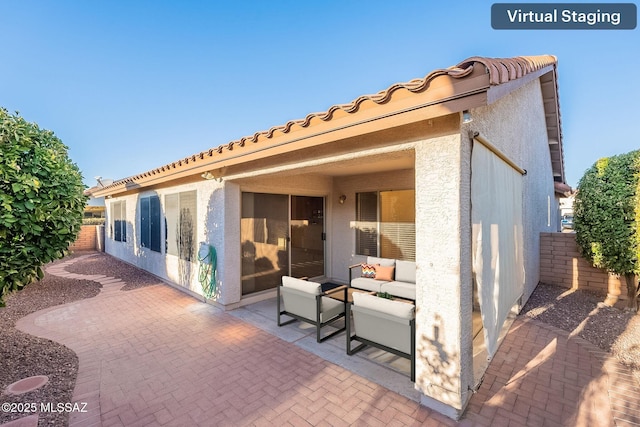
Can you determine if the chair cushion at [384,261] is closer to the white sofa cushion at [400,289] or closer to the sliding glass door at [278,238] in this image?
the white sofa cushion at [400,289]

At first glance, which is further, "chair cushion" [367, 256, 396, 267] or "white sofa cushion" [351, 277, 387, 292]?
"chair cushion" [367, 256, 396, 267]

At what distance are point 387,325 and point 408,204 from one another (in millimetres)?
4759

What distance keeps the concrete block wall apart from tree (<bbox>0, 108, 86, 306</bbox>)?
1282 cm

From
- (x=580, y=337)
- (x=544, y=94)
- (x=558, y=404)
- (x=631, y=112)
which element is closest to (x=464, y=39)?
(x=544, y=94)

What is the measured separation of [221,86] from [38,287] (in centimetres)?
1151

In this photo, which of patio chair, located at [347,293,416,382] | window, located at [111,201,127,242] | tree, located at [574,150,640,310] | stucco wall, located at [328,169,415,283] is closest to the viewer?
patio chair, located at [347,293,416,382]

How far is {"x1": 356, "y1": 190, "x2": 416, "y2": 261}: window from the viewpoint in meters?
8.20

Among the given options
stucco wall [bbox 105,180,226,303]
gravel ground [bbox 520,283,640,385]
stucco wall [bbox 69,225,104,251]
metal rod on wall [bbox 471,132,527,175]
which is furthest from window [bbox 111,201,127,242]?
gravel ground [bbox 520,283,640,385]

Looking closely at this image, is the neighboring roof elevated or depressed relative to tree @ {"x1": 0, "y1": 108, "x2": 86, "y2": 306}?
elevated

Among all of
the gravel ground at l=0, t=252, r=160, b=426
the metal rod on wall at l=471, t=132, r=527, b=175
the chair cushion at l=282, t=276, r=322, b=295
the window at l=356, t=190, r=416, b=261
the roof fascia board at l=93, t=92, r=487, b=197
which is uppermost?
the roof fascia board at l=93, t=92, r=487, b=197

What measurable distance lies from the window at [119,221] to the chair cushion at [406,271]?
14.1 metres

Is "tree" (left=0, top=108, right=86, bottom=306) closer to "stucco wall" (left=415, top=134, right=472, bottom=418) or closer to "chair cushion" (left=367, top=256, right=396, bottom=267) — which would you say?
"stucco wall" (left=415, top=134, right=472, bottom=418)

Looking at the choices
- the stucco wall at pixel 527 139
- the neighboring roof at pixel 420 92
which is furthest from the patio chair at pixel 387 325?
the neighboring roof at pixel 420 92

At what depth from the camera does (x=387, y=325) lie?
4199mm
